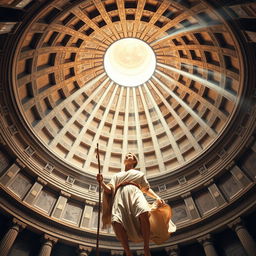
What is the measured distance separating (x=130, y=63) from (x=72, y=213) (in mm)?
19066

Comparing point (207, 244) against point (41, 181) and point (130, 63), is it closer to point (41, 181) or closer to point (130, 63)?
point (41, 181)

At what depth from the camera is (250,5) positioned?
943cm

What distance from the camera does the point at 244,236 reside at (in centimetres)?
1277

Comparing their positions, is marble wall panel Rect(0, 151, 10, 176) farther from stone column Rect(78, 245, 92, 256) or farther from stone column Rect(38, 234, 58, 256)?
stone column Rect(78, 245, 92, 256)

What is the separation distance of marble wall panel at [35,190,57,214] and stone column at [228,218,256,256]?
11986mm

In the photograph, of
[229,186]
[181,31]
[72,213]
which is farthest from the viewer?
[181,31]

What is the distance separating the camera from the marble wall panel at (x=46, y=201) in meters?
15.9

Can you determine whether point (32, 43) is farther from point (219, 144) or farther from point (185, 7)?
point (219, 144)

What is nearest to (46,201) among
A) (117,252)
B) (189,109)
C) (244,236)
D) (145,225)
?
(117,252)

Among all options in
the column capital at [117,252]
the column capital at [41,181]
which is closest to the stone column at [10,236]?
the column capital at [41,181]

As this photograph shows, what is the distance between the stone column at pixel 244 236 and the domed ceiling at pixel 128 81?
6553 mm

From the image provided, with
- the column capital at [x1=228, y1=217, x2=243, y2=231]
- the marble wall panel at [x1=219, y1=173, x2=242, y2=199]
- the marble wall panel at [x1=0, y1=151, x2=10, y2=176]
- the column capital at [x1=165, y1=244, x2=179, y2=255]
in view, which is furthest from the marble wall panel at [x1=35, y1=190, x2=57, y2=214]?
the marble wall panel at [x1=219, y1=173, x2=242, y2=199]

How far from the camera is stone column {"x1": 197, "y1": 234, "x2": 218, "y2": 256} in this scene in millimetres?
13516

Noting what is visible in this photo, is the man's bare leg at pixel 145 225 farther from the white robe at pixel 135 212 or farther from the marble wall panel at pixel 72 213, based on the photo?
the marble wall panel at pixel 72 213
